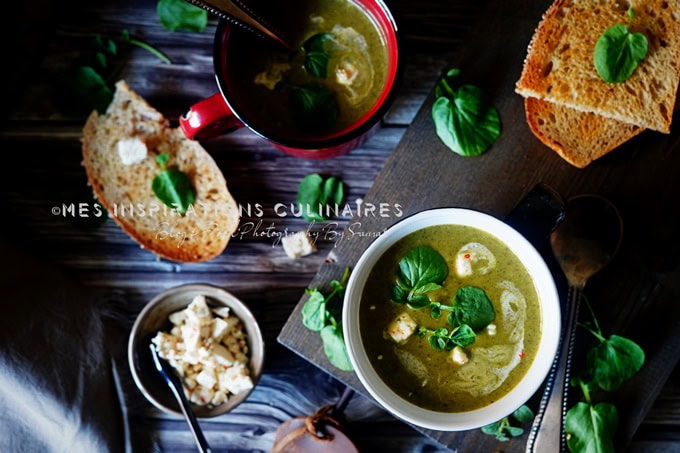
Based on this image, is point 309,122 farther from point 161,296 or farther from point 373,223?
point 161,296

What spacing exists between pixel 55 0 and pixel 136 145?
0.55 m

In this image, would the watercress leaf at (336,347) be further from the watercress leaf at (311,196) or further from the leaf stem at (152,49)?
the leaf stem at (152,49)

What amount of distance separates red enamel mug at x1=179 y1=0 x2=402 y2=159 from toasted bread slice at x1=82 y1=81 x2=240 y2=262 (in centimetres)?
27

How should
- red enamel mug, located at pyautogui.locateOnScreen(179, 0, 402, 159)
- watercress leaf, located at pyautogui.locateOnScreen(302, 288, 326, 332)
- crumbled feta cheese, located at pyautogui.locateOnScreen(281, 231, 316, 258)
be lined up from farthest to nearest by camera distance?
1. crumbled feta cheese, located at pyautogui.locateOnScreen(281, 231, 316, 258)
2. watercress leaf, located at pyautogui.locateOnScreen(302, 288, 326, 332)
3. red enamel mug, located at pyautogui.locateOnScreen(179, 0, 402, 159)

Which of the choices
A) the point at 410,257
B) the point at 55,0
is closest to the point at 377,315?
the point at 410,257

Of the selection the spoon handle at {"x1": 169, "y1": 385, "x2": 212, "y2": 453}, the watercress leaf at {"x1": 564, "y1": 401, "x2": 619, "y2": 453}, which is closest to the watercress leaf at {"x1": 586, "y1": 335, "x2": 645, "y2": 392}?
the watercress leaf at {"x1": 564, "y1": 401, "x2": 619, "y2": 453}

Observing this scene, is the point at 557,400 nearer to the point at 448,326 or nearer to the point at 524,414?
the point at 524,414

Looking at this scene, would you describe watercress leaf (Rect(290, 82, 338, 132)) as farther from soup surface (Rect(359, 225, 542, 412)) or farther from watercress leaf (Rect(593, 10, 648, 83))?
watercress leaf (Rect(593, 10, 648, 83))

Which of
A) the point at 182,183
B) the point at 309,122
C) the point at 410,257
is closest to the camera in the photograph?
the point at 410,257

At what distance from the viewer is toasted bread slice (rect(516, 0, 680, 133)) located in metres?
1.79

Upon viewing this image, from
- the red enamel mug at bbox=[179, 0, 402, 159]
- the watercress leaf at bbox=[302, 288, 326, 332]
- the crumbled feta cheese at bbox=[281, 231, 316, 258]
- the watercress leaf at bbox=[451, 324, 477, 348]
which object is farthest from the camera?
the crumbled feta cheese at bbox=[281, 231, 316, 258]

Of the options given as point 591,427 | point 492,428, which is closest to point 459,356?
point 492,428

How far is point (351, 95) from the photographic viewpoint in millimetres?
1802

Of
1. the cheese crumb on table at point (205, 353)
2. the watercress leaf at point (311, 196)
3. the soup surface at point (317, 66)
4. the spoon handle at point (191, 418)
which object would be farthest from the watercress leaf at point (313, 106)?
the spoon handle at point (191, 418)
